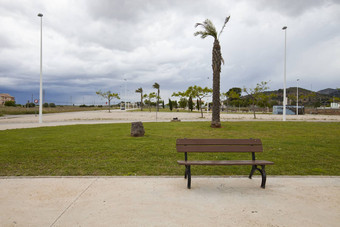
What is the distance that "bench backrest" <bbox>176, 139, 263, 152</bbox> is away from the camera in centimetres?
424

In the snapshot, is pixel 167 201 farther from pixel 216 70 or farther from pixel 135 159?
pixel 216 70

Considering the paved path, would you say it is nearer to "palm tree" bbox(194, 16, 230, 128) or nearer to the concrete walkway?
"palm tree" bbox(194, 16, 230, 128)

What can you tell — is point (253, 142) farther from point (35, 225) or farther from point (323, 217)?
point (35, 225)

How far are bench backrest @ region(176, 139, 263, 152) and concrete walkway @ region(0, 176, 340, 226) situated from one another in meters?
0.62

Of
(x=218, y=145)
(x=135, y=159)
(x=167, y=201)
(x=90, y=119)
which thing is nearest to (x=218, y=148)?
(x=218, y=145)

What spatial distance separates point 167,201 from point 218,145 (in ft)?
5.35

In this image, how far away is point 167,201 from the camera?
339cm

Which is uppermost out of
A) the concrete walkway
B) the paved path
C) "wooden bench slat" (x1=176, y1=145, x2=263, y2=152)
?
"wooden bench slat" (x1=176, y1=145, x2=263, y2=152)

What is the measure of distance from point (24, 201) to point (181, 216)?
7.75 ft

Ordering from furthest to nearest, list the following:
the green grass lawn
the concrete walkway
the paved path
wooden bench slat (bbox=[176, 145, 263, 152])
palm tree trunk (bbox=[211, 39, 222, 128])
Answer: the paved path
palm tree trunk (bbox=[211, 39, 222, 128])
the green grass lawn
wooden bench slat (bbox=[176, 145, 263, 152])
the concrete walkway

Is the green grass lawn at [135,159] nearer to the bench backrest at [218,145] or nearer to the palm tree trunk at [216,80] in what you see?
the bench backrest at [218,145]

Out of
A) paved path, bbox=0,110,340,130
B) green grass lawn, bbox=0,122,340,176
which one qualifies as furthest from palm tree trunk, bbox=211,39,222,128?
paved path, bbox=0,110,340,130

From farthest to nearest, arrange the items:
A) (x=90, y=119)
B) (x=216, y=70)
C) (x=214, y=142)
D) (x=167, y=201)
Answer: (x=90, y=119), (x=216, y=70), (x=214, y=142), (x=167, y=201)

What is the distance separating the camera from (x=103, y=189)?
383 cm
